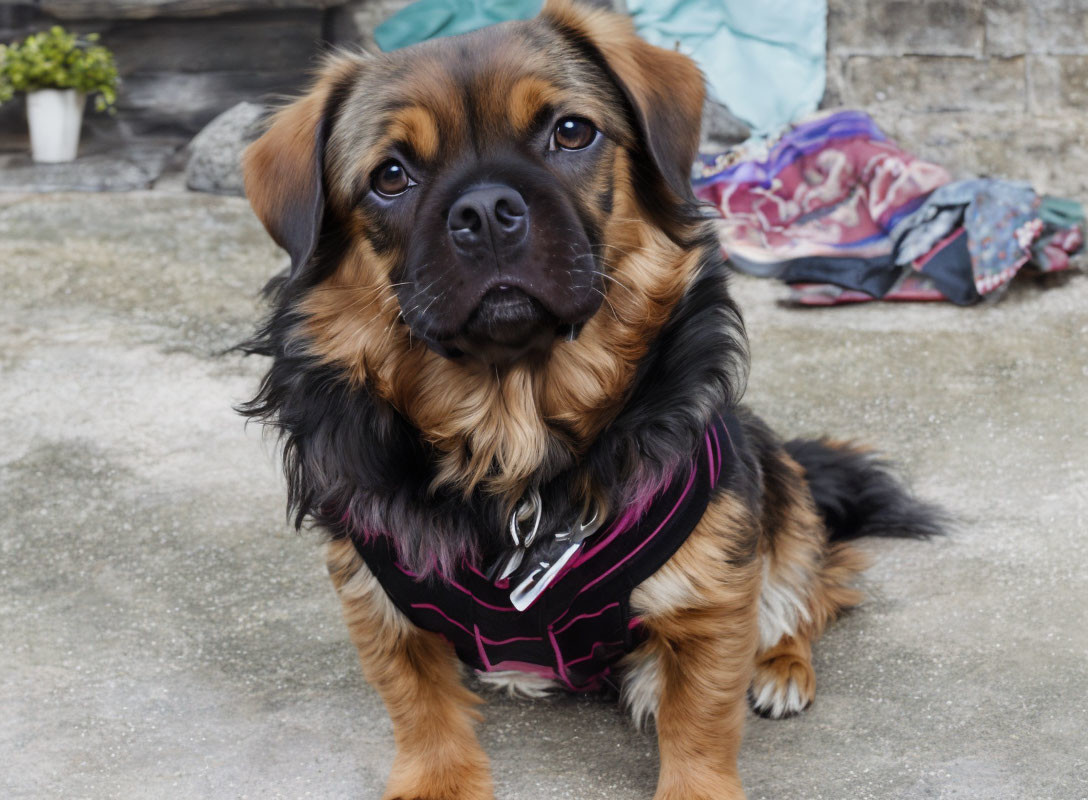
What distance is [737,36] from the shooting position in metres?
6.39

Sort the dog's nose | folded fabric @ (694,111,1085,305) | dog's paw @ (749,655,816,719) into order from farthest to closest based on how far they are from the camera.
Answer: folded fabric @ (694,111,1085,305) < dog's paw @ (749,655,816,719) < the dog's nose

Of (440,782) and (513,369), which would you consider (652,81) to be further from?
(440,782)

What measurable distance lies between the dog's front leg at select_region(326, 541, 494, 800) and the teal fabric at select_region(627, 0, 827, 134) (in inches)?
171

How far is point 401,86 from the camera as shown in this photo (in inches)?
90.2

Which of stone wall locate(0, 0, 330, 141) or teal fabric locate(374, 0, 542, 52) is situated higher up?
teal fabric locate(374, 0, 542, 52)

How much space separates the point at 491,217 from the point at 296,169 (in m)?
0.57

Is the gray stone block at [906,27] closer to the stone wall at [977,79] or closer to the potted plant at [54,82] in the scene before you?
the stone wall at [977,79]

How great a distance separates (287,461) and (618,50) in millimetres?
1081

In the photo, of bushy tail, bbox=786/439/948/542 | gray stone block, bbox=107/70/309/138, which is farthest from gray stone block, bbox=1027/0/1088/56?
gray stone block, bbox=107/70/309/138

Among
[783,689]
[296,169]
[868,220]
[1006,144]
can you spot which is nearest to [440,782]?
[783,689]

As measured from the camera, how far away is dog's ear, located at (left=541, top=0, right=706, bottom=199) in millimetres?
2344

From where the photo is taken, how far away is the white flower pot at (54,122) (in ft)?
21.9

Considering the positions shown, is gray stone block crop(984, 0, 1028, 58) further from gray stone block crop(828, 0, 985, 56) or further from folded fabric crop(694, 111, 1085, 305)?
folded fabric crop(694, 111, 1085, 305)

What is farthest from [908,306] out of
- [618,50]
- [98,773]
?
[98,773]
